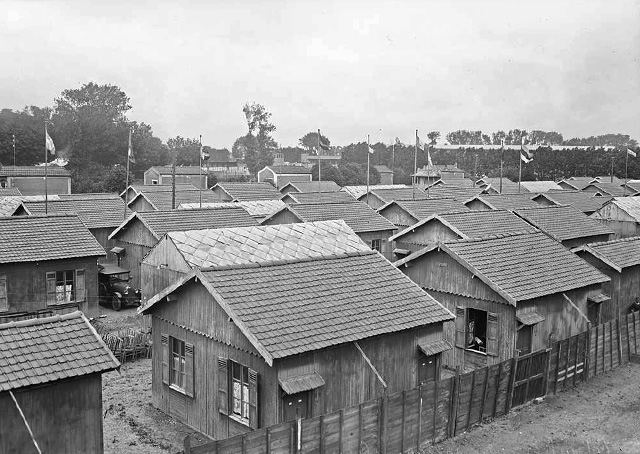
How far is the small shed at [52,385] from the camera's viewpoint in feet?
44.1

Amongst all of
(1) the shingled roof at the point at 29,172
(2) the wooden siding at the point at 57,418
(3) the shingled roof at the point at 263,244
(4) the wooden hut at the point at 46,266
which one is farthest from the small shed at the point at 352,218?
(1) the shingled roof at the point at 29,172

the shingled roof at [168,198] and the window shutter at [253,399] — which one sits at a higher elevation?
the shingled roof at [168,198]

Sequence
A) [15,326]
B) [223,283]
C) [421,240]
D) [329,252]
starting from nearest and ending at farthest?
1. [15,326]
2. [223,283]
3. [329,252]
4. [421,240]

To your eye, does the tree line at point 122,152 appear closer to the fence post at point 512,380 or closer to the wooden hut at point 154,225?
the wooden hut at point 154,225

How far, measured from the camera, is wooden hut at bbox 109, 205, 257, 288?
36406mm

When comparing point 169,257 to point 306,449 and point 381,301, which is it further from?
point 306,449

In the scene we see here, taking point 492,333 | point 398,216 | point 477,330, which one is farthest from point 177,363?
point 398,216

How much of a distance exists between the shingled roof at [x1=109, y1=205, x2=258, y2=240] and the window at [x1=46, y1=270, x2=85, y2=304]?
512 centimetres

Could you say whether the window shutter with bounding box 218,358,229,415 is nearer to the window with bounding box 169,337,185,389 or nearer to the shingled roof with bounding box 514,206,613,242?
the window with bounding box 169,337,185,389

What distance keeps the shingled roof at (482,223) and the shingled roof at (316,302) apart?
50.8 ft

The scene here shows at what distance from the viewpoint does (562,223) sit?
39.8 m

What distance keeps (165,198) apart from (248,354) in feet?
138

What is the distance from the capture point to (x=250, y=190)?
63594 millimetres

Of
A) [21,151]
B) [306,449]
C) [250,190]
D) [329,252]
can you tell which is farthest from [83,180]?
[306,449]
